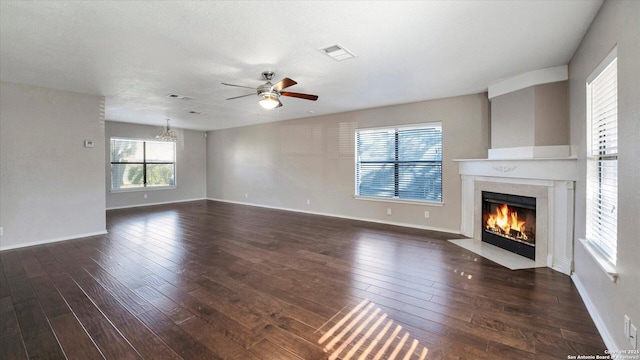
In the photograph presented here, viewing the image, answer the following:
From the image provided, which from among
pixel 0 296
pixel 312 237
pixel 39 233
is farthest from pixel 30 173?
pixel 312 237

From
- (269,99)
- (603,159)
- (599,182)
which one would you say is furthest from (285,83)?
(599,182)

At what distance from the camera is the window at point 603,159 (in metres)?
2.04

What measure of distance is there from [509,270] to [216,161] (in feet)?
29.8

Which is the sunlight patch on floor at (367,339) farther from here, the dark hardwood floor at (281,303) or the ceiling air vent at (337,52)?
the ceiling air vent at (337,52)

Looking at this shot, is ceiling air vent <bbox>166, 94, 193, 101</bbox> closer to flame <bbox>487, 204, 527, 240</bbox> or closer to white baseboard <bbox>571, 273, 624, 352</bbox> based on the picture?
flame <bbox>487, 204, 527, 240</bbox>

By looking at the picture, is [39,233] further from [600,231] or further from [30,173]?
[600,231]

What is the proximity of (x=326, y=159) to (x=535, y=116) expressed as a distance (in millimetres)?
4213

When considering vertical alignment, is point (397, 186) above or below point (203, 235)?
above

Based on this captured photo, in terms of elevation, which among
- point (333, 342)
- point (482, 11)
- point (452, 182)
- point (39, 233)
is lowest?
point (333, 342)

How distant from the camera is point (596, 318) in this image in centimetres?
218

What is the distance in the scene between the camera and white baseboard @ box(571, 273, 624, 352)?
187 cm

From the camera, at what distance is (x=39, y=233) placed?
4453 millimetres

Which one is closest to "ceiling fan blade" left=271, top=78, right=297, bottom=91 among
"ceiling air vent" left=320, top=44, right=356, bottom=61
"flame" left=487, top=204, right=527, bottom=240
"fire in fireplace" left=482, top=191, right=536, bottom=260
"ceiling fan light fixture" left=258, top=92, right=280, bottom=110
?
"ceiling fan light fixture" left=258, top=92, right=280, bottom=110

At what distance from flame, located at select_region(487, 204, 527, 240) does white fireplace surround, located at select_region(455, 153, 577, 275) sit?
0.34 meters
